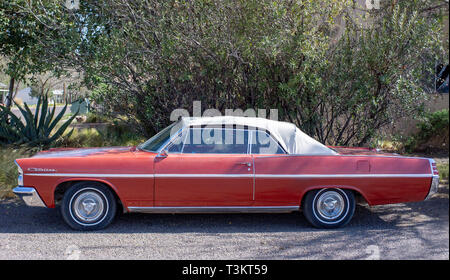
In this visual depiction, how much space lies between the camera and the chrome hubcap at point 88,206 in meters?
5.26

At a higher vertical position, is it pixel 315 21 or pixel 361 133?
pixel 315 21

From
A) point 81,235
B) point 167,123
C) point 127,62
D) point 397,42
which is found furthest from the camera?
point 167,123

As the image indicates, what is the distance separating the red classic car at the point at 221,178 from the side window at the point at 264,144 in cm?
1

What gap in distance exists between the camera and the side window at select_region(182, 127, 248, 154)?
5.46m

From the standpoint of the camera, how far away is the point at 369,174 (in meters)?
5.39

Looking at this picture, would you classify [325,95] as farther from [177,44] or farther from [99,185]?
[99,185]

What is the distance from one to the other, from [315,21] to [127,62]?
3.23m

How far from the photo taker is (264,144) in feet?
18.1

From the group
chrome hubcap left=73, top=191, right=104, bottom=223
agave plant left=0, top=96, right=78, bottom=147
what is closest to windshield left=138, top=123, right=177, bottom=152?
chrome hubcap left=73, top=191, right=104, bottom=223

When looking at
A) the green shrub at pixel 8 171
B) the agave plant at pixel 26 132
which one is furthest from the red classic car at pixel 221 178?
the agave plant at pixel 26 132

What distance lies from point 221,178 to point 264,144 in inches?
27.8

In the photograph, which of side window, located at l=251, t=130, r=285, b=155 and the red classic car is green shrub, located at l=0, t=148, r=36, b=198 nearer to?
the red classic car

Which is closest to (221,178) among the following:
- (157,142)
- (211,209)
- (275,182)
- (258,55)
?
(211,209)

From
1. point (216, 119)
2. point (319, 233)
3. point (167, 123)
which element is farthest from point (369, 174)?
point (167, 123)
